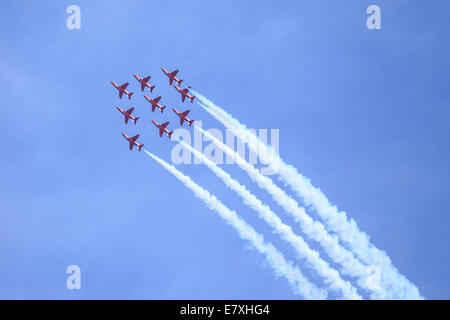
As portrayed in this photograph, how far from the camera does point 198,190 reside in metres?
106

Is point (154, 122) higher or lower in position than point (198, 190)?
higher

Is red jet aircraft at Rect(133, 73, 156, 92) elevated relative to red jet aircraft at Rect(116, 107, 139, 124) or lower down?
elevated

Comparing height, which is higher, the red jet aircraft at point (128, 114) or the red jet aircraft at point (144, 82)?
the red jet aircraft at point (144, 82)
